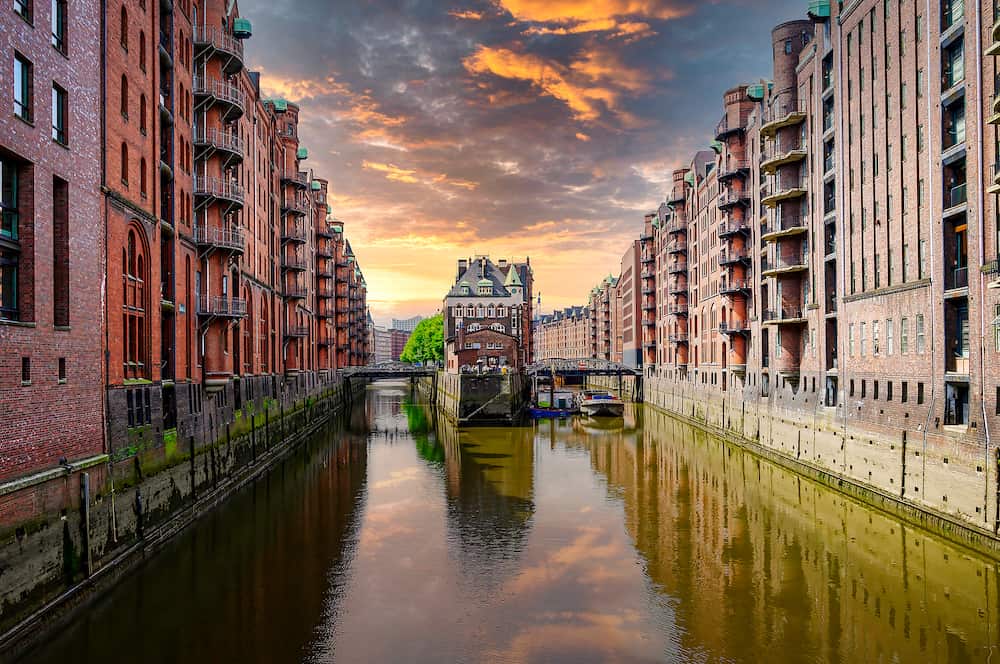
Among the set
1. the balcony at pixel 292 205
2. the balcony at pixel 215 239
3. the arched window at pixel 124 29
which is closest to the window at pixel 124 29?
the arched window at pixel 124 29

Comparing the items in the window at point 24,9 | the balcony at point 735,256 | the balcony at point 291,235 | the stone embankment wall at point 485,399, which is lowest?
the stone embankment wall at point 485,399

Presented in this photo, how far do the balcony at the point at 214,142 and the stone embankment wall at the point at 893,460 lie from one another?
2918cm

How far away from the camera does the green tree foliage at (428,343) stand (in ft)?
442

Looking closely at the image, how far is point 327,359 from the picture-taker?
7850 cm

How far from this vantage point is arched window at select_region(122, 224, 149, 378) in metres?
23.8

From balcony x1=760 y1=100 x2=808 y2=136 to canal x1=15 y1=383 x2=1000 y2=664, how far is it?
1801 centimetres

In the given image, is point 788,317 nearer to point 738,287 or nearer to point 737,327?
point 737,327

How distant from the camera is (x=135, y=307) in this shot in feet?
81.8

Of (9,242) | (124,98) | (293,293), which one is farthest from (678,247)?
(9,242)

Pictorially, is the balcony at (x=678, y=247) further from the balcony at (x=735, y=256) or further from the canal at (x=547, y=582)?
the canal at (x=547, y=582)

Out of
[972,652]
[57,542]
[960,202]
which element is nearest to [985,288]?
[960,202]

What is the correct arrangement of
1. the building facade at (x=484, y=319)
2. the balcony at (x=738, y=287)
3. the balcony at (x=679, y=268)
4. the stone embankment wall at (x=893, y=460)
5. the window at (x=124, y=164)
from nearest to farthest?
the stone embankment wall at (x=893, y=460) → the window at (x=124, y=164) → the balcony at (x=738, y=287) → the balcony at (x=679, y=268) → the building facade at (x=484, y=319)

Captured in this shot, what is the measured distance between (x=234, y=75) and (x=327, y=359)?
43.3 m

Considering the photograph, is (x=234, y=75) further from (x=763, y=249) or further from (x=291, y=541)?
(x=763, y=249)
